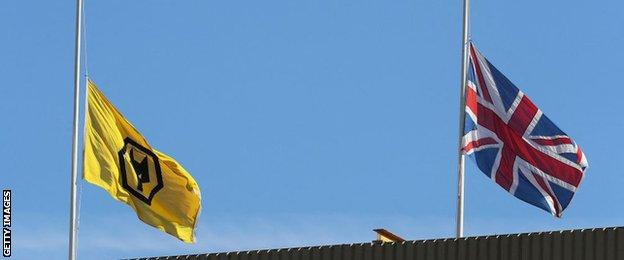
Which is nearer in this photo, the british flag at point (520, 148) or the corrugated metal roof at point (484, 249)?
the corrugated metal roof at point (484, 249)

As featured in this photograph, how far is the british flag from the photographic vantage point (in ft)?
88.5

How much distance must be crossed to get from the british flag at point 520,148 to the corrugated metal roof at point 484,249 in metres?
5.97

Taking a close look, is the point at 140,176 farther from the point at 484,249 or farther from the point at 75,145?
the point at 484,249

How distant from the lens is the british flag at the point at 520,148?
27.0m

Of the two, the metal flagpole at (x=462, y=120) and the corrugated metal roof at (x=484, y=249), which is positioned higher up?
the metal flagpole at (x=462, y=120)

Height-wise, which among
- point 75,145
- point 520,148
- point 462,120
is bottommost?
point 75,145

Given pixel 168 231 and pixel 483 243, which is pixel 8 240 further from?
pixel 483 243

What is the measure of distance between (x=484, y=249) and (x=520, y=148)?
22.0ft

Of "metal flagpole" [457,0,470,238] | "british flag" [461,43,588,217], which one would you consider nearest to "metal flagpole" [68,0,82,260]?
"metal flagpole" [457,0,470,238]

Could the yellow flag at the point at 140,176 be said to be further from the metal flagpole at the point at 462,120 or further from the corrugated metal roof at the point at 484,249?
the corrugated metal roof at the point at 484,249

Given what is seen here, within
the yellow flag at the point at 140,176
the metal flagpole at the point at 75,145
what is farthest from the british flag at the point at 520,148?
the metal flagpole at the point at 75,145

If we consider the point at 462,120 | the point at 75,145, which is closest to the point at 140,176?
the point at 75,145

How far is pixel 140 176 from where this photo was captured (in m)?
26.2

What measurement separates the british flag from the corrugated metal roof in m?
5.97
